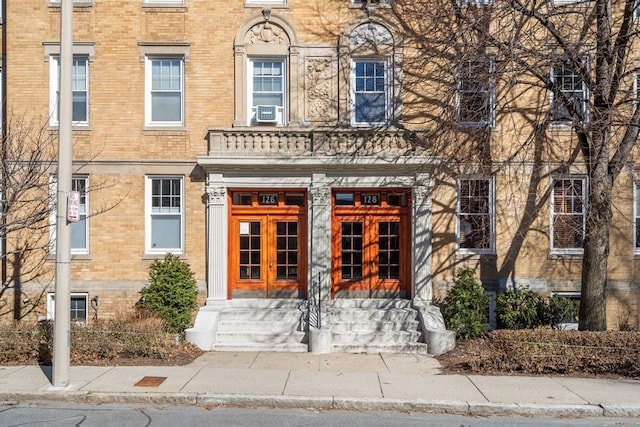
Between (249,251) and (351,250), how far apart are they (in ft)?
8.77

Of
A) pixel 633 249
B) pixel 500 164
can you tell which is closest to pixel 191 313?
pixel 500 164

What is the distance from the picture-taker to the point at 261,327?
12.7 m

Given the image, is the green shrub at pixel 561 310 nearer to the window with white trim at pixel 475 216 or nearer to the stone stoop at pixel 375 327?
the window with white trim at pixel 475 216

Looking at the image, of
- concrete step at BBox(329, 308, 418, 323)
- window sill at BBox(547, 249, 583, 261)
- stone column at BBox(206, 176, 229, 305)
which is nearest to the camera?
concrete step at BBox(329, 308, 418, 323)

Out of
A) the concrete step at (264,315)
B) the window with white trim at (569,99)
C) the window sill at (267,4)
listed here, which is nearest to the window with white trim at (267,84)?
the window sill at (267,4)

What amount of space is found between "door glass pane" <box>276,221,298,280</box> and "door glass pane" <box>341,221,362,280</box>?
126 cm

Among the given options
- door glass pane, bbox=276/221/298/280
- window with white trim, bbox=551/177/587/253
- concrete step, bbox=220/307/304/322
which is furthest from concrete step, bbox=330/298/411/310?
window with white trim, bbox=551/177/587/253

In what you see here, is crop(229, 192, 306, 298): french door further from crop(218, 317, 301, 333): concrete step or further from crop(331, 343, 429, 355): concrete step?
crop(331, 343, 429, 355): concrete step

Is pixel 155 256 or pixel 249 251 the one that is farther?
pixel 249 251

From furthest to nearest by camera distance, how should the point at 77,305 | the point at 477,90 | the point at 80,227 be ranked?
the point at 80,227
the point at 77,305
the point at 477,90

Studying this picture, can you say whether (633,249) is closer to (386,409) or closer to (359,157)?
(359,157)

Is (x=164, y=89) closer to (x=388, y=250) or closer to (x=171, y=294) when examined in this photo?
(x=171, y=294)

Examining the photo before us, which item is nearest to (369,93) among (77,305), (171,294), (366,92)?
(366,92)

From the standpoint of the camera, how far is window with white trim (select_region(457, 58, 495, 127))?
10664 mm
